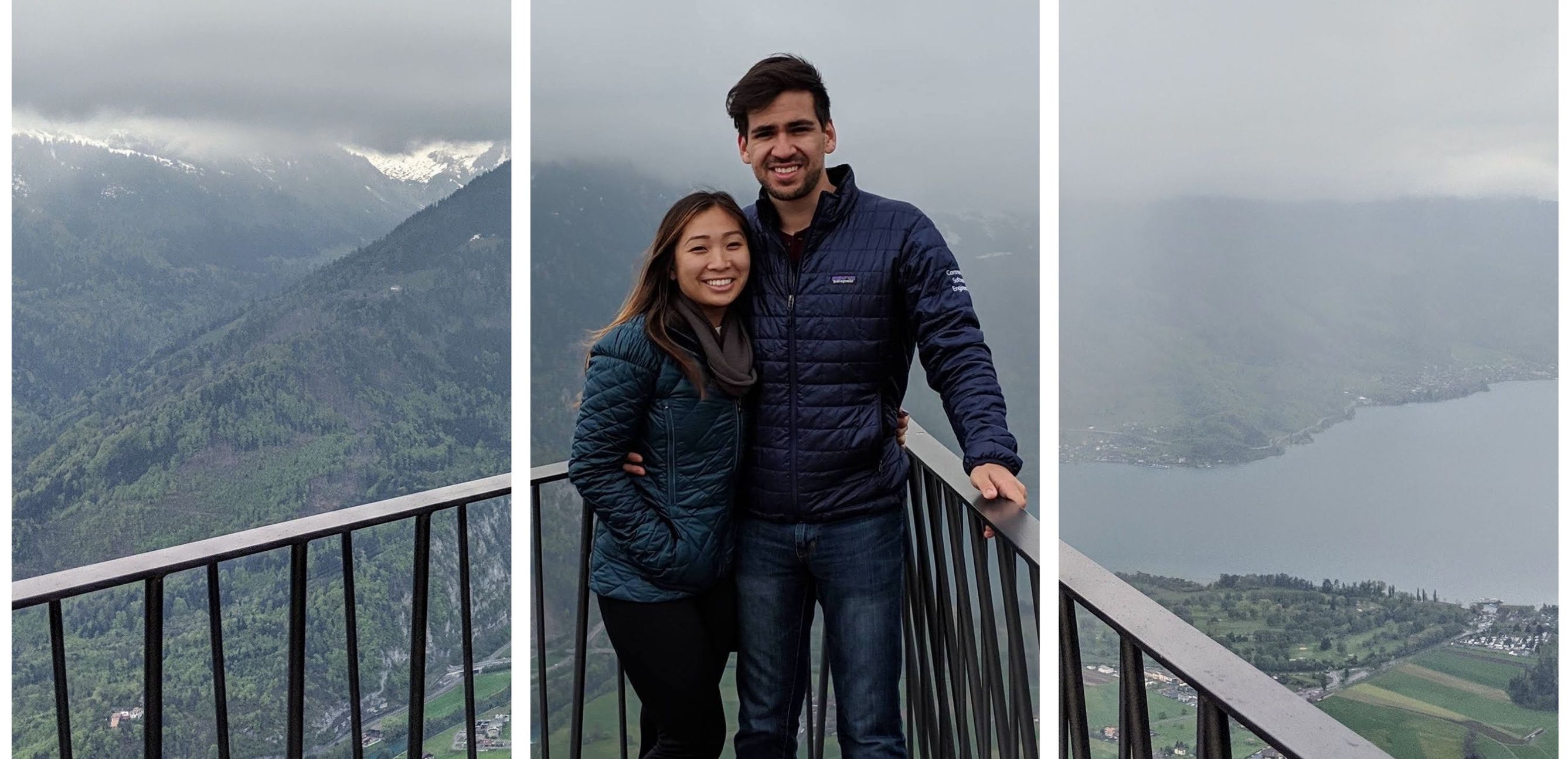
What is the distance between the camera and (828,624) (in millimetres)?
1640

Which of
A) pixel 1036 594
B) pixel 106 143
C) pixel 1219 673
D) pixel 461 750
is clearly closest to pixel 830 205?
pixel 1036 594

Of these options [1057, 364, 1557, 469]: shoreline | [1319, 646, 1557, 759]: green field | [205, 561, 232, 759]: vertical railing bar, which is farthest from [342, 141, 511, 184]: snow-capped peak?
[1319, 646, 1557, 759]: green field

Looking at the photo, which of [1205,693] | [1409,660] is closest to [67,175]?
[1205,693]

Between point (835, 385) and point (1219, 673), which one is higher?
point (835, 385)

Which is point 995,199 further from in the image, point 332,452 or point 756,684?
point 332,452

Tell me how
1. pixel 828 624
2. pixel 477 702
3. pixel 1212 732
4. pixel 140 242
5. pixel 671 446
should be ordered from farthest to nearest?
pixel 140 242
pixel 477 702
pixel 828 624
pixel 671 446
pixel 1212 732

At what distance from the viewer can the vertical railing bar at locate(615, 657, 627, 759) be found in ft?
5.84

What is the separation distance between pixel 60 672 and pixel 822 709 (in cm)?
150

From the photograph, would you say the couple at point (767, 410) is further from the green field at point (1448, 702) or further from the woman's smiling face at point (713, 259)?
the green field at point (1448, 702)

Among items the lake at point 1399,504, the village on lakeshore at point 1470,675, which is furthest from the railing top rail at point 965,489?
the village on lakeshore at point 1470,675

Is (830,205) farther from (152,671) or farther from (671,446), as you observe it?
(152,671)

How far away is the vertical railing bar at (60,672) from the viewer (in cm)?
136

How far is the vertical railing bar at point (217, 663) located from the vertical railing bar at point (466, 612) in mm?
430

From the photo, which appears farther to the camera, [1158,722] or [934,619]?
[934,619]
